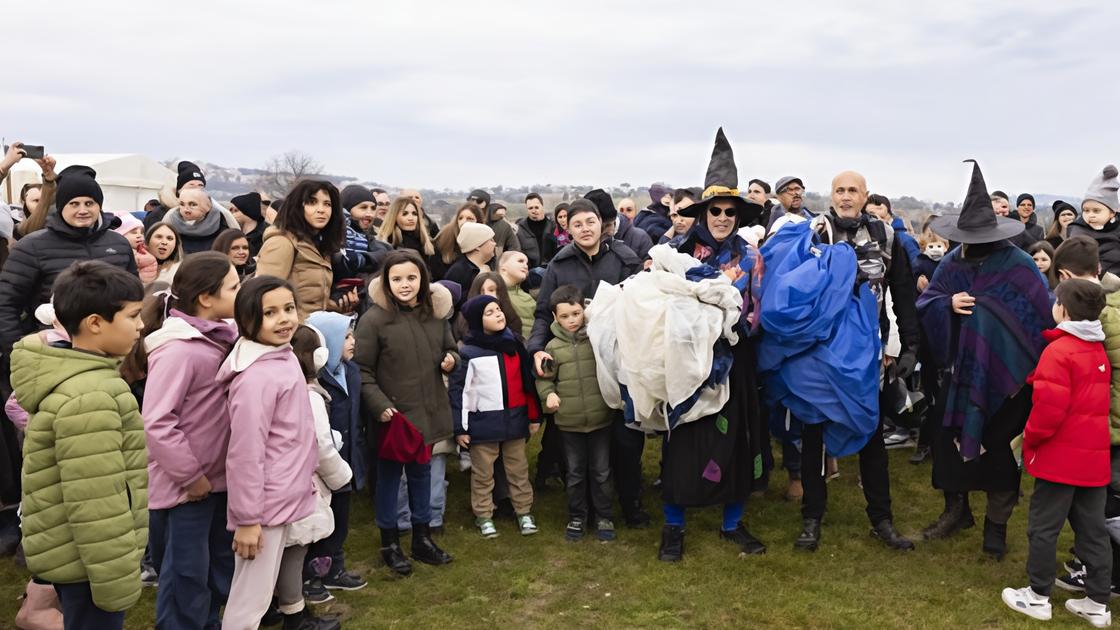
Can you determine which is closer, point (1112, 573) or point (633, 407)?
point (1112, 573)

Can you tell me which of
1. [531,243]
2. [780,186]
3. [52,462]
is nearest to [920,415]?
[780,186]

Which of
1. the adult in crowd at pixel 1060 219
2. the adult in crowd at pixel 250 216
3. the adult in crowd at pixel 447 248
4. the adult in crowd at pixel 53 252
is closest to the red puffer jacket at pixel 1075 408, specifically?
the adult in crowd at pixel 447 248

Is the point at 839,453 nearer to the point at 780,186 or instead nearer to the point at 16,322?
the point at 780,186

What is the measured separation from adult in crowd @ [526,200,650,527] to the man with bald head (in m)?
1.11

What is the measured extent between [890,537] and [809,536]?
0.50 m

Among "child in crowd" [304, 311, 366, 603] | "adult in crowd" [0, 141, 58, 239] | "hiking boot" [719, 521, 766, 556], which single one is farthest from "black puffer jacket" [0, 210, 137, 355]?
"hiking boot" [719, 521, 766, 556]

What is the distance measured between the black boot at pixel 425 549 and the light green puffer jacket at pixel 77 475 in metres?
2.27

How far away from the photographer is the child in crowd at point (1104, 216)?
291 inches

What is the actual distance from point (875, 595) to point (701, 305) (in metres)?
1.86

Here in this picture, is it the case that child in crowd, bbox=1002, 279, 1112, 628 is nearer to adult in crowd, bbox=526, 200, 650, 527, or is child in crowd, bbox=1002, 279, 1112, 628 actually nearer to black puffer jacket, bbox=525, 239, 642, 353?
adult in crowd, bbox=526, 200, 650, 527

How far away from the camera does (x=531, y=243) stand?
32.6 ft

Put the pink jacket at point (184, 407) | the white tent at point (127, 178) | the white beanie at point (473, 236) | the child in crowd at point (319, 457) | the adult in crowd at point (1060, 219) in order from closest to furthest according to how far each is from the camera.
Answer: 1. the pink jacket at point (184, 407)
2. the child in crowd at point (319, 457)
3. the white beanie at point (473, 236)
4. the adult in crowd at point (1060, 219)
5. the white tent at point (127, 178)

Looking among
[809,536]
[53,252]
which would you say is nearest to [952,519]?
[809,536]

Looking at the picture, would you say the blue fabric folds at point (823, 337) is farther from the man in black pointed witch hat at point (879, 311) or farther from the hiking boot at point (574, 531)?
the hiking boot at point (574, 531)
